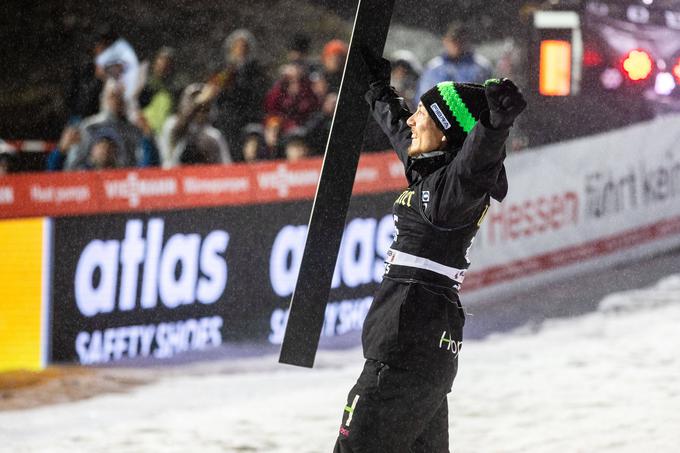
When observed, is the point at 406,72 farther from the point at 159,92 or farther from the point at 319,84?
the point at 159,92

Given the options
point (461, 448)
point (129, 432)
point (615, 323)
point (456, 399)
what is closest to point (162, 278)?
point (129, 432)

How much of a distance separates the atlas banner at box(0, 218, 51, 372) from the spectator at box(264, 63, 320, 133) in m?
1.72

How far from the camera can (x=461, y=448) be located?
453 cm

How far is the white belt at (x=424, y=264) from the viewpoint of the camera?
2.93 m

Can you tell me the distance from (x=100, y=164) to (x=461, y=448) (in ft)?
8.59

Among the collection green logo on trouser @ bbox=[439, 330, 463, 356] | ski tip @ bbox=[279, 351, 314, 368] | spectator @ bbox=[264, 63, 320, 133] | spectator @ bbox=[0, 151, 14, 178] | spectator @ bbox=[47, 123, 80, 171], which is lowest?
ski tip @ bbox=[279, 351, 314, 368]

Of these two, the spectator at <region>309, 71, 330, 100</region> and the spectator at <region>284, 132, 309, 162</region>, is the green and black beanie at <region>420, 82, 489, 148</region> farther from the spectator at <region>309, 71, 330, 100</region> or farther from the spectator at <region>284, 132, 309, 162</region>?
the spectator at <region>309, 71, 330, 100</region>

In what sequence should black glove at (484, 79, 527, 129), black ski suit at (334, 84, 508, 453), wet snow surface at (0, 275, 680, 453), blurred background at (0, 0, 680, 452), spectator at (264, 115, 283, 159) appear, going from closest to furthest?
black glove at (484, 79, 527, 129)
black ski suit at (334, 84, 508, 453)
wet snow surface at (0, 275, 680, 453)
blurred background at (0, 0, 680, 452)
spectator at (264, 115, 283, 159)

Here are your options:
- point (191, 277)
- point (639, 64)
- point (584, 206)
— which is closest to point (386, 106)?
point (191, 277)

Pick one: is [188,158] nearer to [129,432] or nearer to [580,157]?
[129,432]

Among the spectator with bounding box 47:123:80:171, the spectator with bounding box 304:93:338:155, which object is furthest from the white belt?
the spectator with bounding box 304:93:338:155

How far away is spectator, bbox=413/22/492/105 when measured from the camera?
710cm

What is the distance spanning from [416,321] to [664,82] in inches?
167

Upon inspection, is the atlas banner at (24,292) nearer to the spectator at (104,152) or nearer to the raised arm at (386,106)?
the spectator at (104,152)
